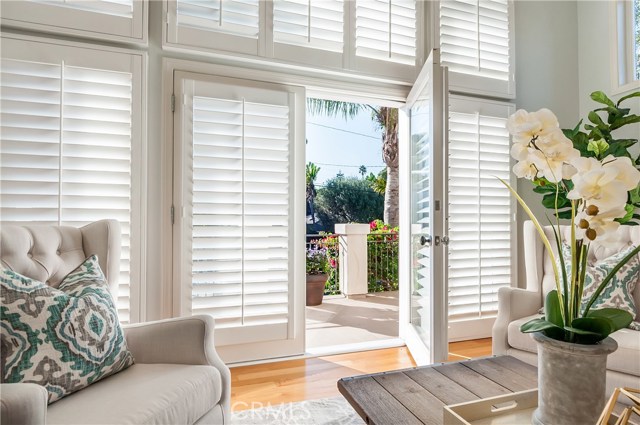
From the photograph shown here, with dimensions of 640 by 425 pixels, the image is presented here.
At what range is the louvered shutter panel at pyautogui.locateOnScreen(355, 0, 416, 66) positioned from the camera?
281 cm

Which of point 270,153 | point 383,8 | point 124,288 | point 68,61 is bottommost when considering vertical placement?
point 124,288

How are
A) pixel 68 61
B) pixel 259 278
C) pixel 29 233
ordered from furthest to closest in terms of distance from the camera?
pixel 259 278 → pixel 68 61 → pixel 29 233

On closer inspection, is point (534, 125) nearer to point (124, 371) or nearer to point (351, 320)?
point (124, 371)

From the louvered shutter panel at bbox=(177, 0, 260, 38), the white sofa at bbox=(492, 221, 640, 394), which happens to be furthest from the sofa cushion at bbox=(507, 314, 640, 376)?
the louvered shutter panel at bbox=(177, 0, 260, 38)

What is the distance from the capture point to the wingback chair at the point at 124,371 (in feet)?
3.43

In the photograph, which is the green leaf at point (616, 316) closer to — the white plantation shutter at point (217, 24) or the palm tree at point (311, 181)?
the white plantation shutter at point (217, 24)

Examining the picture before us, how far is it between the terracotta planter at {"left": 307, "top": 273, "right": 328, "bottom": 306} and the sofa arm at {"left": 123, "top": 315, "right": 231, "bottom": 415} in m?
3.50

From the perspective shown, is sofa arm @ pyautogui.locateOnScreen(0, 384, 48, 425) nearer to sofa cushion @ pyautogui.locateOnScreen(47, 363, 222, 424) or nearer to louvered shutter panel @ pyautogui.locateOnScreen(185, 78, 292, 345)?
sofa cushion @ pyautogui.locateOnScreen(47, 363, 222, 424)

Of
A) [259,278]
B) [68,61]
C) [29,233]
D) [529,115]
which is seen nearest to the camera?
[529,115]

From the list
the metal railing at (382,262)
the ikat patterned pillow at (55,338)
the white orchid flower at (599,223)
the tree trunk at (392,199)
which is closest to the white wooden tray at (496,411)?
the white orchid flower at (599,223)

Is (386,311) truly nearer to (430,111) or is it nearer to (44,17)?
(430,111)

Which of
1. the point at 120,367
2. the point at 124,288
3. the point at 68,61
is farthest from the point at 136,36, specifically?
the point at 120,367

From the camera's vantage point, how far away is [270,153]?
8.52 ft

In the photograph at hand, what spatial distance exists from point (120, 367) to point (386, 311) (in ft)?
12.2
